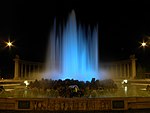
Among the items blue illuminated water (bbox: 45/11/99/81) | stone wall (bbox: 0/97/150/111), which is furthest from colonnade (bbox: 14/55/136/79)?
stone wall (bbox: 0/97/150/111)

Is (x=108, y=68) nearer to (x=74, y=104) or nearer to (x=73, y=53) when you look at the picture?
(x=73, y=53)

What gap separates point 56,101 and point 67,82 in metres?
6.45

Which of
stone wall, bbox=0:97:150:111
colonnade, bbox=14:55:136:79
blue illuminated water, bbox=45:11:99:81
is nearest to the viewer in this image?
stone wall, bbox=0:97:150:111

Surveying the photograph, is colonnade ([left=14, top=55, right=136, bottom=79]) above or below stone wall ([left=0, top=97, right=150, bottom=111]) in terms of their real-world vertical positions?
above

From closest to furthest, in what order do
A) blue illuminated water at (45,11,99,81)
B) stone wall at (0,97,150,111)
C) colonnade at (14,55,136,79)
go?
1. stone wall at (0,97,150,111)
2. blue illuminated water at (45,11,99,81)
3. colonnade at (14,55,136,79)

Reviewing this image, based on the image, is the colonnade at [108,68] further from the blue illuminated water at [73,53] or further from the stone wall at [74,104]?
the stone wall at [74,104]

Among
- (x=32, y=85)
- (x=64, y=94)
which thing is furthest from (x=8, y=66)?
(x=64, y=94)

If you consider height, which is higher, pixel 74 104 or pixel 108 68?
pixel 108 68

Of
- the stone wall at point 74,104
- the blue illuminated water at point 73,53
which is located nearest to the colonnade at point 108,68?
the blue illuminated water at point 73,53

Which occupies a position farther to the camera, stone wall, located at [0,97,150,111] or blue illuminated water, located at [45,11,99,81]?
blue illuminated water, located at [45,11,99,81]

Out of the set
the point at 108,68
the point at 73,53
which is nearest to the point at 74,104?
the point at 73,53

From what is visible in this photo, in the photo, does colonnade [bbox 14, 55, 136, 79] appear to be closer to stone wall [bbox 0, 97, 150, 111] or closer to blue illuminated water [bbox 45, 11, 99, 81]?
blue illuminated water [bbox 45, 11, 99, 81]

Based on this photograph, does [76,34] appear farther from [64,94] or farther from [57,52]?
[64,94]

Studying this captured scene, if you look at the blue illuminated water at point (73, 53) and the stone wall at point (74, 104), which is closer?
the stone wall at point (74, 104)
